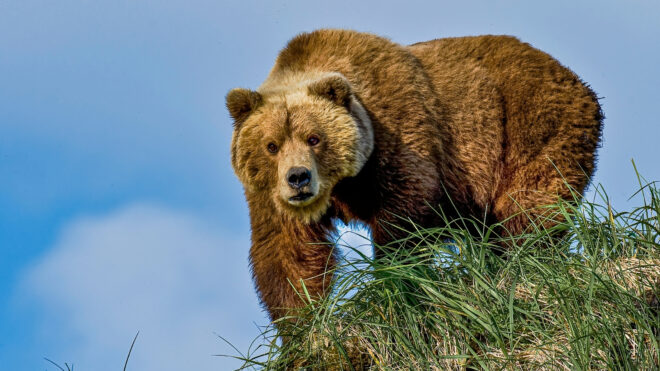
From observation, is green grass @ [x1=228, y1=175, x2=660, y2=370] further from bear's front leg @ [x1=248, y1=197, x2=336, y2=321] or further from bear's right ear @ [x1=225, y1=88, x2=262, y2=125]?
bear's right ear @ [x1=225, y1=88, x2=262, y2=125]

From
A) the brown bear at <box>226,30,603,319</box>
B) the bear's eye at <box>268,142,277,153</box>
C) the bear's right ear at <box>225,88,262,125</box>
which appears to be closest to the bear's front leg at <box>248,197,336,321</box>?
the brown bear at <box>226,30,603,319</box>

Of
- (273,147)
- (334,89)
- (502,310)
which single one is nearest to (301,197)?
(273,147)

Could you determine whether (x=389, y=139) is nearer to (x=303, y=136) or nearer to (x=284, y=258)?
(x=303, y=136)

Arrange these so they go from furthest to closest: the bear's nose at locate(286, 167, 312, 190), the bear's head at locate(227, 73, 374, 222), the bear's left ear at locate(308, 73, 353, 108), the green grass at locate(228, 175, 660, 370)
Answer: the bear's left ear at locate(308, 73, 353, 108)
the bear's head at locate(227, 73, 374, 222)
the bear's nose at locate(286, 167, 312, 190)
the green grass at locate(228, 175, 660, 370)

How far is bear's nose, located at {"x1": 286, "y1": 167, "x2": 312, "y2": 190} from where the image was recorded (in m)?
6.23

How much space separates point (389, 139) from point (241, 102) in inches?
51.3

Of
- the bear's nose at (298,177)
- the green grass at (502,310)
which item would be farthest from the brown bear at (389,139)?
the green grass at (502,310)

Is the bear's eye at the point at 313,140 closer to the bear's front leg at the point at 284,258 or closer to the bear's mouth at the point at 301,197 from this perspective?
the bear's mouth at the point at 301,197

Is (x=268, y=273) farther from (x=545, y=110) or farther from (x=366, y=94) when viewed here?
(x=545, y=110)

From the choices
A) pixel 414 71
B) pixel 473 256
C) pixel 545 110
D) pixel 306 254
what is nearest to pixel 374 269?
pixel 473 256

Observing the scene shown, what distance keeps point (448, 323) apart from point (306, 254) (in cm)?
231

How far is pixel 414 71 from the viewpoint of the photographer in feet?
24.5

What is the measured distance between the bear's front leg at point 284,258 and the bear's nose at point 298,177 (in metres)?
0.62

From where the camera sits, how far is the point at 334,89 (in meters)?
6.73
